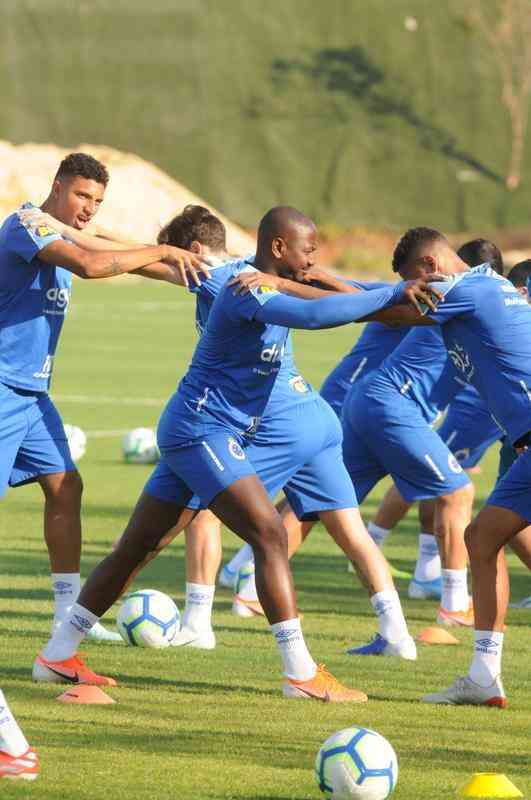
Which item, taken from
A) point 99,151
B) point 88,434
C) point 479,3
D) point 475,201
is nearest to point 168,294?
point 99,151

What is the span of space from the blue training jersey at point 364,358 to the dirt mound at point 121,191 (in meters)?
30.1

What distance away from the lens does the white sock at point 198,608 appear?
904cm

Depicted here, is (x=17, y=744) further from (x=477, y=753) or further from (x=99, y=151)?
(x=99, y=151)

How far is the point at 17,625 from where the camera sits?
9.34 m

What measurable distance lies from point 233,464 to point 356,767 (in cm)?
199

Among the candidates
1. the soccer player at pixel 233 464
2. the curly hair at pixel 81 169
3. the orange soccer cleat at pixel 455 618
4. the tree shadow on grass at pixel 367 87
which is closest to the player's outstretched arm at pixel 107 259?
the soccer player at pixel 233 464

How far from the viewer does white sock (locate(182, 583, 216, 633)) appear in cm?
904

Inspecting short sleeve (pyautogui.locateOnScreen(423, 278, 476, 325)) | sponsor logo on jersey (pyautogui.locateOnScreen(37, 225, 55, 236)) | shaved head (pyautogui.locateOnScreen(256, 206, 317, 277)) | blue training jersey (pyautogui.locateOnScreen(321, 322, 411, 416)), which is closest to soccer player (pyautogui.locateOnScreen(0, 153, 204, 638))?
sponsor logo on jersey (pyautogui.locateOnScreen(37, 225, 55, 236))

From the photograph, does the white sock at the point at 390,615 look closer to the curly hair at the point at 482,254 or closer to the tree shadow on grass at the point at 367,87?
the curly hair at the point at 482,254

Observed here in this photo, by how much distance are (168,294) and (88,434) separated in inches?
858

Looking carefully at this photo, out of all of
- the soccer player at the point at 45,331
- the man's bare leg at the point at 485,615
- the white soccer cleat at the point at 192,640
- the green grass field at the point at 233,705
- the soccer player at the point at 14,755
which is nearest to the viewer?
the soccer player at the point at 14,755

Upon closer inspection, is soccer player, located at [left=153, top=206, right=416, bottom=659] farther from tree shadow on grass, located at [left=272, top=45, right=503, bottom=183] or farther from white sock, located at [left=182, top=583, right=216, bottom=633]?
tree shadow on grass, located at [left=272, top=45, right=503, bottom=183]

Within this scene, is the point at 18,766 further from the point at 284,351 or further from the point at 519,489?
the point at 284,351

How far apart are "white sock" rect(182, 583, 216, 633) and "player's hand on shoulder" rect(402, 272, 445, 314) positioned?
2339mm
